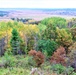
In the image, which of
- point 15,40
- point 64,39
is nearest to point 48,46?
point 64,39

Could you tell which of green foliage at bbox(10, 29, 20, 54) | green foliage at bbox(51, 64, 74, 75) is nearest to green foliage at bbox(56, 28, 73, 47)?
green foliage at bbox(10, 29, 20, 54)

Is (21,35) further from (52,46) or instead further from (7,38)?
(52,46)

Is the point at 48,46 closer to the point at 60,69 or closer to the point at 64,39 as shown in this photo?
the point at 64,39

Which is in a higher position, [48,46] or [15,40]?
[15,40]

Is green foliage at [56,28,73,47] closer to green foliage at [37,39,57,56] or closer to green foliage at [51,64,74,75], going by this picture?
green foliage at [37,39,57,56]

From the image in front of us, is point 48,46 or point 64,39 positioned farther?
point 64,39

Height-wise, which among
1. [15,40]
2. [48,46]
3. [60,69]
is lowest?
[60,69]

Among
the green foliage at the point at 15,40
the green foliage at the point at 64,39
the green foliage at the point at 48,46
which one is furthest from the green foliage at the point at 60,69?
the green foliage at the point at 15,40

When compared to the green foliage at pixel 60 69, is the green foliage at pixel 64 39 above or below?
above

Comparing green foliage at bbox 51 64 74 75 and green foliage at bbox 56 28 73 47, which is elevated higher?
green foliage at bbox 56 28 73 47

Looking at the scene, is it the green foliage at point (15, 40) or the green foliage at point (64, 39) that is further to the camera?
the green foliage at point (64, 39)

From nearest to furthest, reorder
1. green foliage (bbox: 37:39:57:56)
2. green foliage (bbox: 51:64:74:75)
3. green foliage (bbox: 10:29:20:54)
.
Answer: green foliage (bbox: 51:64:74:75), green foliage (bbox: 37:39:57:56), green foliage (bbox: 10:29:20:54)

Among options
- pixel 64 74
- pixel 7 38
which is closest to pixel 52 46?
pixel 7 38

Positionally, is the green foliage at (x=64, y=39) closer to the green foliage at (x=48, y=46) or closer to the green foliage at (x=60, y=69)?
the green foliage at (x=48, y=46)
